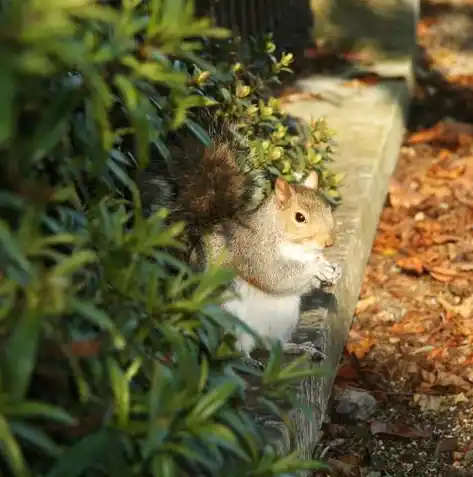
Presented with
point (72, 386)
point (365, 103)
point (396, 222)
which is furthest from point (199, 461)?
point (365, 103)

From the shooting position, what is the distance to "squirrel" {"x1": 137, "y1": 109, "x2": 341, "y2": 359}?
310 cm

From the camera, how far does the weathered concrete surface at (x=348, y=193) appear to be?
10.6 feet

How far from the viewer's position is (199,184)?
3137mm

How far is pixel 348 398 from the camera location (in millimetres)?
3617

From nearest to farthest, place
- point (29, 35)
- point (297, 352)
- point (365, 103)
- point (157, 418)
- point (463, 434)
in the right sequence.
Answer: point (29, 35) < point (157, 418) < point (297, 352) < point (463, 434) < point (365, 103)

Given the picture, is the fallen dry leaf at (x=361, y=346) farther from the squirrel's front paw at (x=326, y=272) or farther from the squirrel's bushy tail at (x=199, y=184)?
the squirrel's bushy tail at (x=199, y=184)

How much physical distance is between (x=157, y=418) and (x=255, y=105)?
2.45m

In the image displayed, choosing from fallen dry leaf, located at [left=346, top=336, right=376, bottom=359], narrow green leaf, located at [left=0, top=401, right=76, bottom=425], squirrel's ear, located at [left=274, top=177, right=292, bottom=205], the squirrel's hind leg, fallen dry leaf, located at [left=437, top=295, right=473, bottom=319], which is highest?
narrow green leaf, located at [left=0, top=401, right=76, bottom=425]

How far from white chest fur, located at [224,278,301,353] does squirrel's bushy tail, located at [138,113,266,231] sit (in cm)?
22

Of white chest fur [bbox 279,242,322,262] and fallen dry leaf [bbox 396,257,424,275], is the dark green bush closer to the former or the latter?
white chest fur [bbox 279,242,322,262]

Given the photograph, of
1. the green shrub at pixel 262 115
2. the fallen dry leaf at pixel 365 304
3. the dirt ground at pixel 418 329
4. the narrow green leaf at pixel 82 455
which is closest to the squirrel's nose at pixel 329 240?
the green shrub at pixel 262 115

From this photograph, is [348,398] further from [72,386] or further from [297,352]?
[72,386]

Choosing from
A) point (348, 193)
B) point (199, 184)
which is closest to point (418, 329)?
point (348, 193)

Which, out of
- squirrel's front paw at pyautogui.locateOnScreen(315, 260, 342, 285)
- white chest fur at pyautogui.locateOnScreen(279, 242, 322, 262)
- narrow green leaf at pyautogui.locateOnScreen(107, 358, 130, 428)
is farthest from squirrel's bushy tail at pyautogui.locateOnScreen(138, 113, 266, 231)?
narrow green leaf at pyautogui.locateOnScreen(107, 358, 130, 428)
